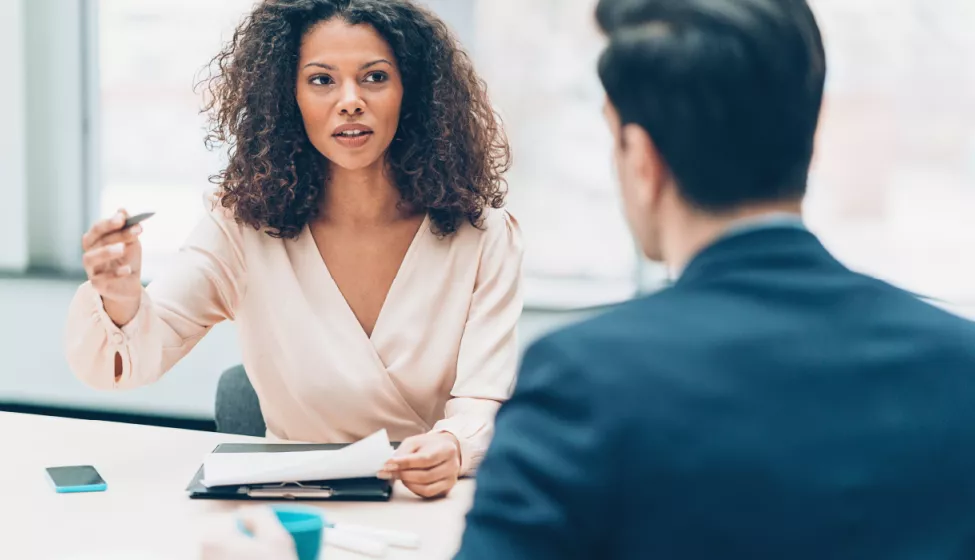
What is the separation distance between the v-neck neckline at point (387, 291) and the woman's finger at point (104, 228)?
19.5 inches

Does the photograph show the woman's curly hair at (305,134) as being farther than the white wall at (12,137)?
No

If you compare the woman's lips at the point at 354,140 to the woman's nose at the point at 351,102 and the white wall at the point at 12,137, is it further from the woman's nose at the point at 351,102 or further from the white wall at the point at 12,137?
the white wall at the point at 12,137

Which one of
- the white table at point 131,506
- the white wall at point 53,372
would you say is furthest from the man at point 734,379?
the white wall at point 53,372

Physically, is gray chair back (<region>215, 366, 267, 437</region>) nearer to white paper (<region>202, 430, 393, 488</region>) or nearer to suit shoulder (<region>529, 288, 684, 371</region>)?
white paper (<region>202, 430, 393, 488</region>)

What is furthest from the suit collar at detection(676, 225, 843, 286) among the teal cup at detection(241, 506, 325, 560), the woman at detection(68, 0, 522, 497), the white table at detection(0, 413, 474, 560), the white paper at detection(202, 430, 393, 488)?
the woman at detection(68, 0, 522, 497)

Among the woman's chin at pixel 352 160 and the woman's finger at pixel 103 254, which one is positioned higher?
the woman's chin at pixel 352 160

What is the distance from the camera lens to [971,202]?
312 cm

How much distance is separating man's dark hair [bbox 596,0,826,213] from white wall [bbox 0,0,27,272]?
319 cm

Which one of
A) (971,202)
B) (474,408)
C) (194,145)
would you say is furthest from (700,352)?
(194,145)

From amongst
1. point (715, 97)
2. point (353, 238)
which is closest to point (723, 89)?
point (715, 97)

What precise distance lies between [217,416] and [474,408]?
676 mm

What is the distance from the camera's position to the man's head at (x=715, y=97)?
0.79 metres

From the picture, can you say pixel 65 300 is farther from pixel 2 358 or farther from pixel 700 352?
pixel 700 352

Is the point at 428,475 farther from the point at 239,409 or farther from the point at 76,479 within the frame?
the point at 239,409
